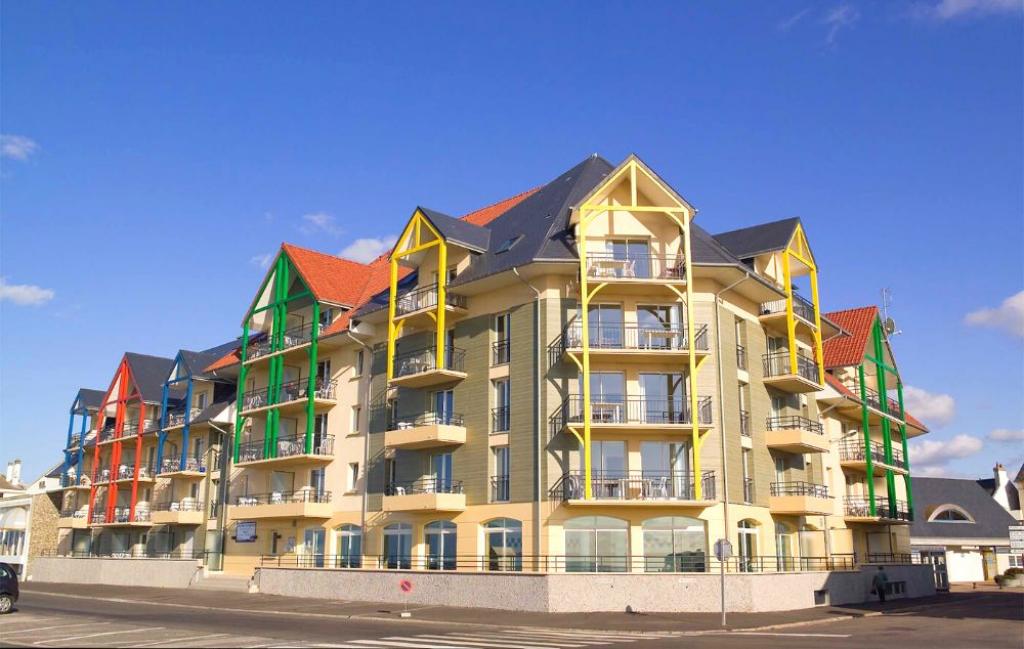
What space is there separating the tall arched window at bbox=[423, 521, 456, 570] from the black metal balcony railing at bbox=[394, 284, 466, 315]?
7969 millimetres

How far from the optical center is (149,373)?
5462 cm

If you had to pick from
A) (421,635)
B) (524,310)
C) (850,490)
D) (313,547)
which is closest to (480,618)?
(421,635)

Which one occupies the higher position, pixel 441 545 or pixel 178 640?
pixel 441 545

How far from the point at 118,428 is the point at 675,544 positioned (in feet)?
121

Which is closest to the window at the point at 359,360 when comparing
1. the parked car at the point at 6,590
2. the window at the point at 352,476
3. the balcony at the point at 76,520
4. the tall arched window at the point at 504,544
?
the window at the point at 352,476

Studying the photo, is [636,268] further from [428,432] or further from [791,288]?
[428,432]

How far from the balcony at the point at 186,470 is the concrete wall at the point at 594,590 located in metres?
15.6

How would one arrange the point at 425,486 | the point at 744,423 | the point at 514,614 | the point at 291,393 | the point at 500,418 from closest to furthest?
1. the point at 514,614
2. the point at 500,418
3. the point at 744,423
4. the point at 425,486
5. the point at 291,393

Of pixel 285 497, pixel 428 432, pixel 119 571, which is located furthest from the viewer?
pixel 119 571

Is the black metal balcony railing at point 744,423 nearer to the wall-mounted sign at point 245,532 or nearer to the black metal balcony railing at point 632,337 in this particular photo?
the black metal balcony railing at point 632,337

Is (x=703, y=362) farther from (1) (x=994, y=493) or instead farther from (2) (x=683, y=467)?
(1) (x=994, y=493)

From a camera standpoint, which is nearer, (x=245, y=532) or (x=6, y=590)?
(x=6, y=590)

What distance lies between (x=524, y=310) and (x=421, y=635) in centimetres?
1400

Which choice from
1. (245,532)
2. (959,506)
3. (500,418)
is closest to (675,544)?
(500,418)
